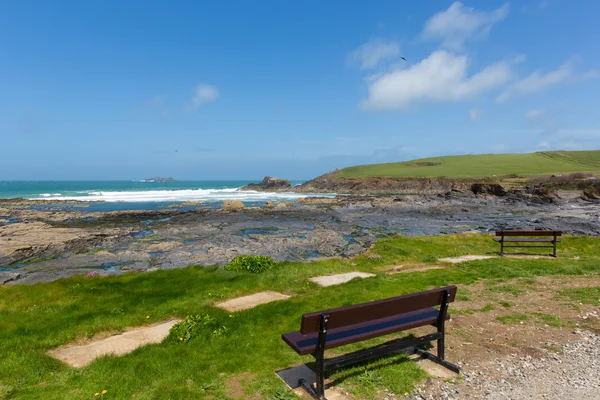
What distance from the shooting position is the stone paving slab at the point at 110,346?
6207mm

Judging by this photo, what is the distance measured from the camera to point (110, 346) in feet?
22.0

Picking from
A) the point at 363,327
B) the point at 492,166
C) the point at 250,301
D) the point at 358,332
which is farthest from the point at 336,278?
the point at 492,166

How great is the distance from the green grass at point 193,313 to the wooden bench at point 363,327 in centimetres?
37

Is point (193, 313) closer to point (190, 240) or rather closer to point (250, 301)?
point (250, 301)

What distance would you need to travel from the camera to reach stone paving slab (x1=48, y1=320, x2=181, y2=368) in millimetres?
6207

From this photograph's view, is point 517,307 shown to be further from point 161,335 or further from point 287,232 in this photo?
point 287,232

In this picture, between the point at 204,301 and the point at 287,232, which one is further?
the point at 287,232

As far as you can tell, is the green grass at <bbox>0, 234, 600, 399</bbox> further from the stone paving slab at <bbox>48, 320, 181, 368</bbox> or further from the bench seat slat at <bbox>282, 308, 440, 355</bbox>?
the bench seat slat at <bbox>282, 308, 440, 355</bbox>

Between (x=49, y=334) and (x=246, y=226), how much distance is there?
24606mm

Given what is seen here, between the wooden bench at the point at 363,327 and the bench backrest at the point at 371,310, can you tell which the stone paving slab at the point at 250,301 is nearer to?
the wooden bench at the point at 363,327

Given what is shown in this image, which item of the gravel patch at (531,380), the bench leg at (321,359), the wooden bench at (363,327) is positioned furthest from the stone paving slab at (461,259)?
the bench leg at (321,359)

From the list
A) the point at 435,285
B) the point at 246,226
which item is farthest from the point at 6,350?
the point at 246,226

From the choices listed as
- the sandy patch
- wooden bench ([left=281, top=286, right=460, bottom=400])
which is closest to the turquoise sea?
the sandy patch

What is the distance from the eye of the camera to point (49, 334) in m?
7.23
